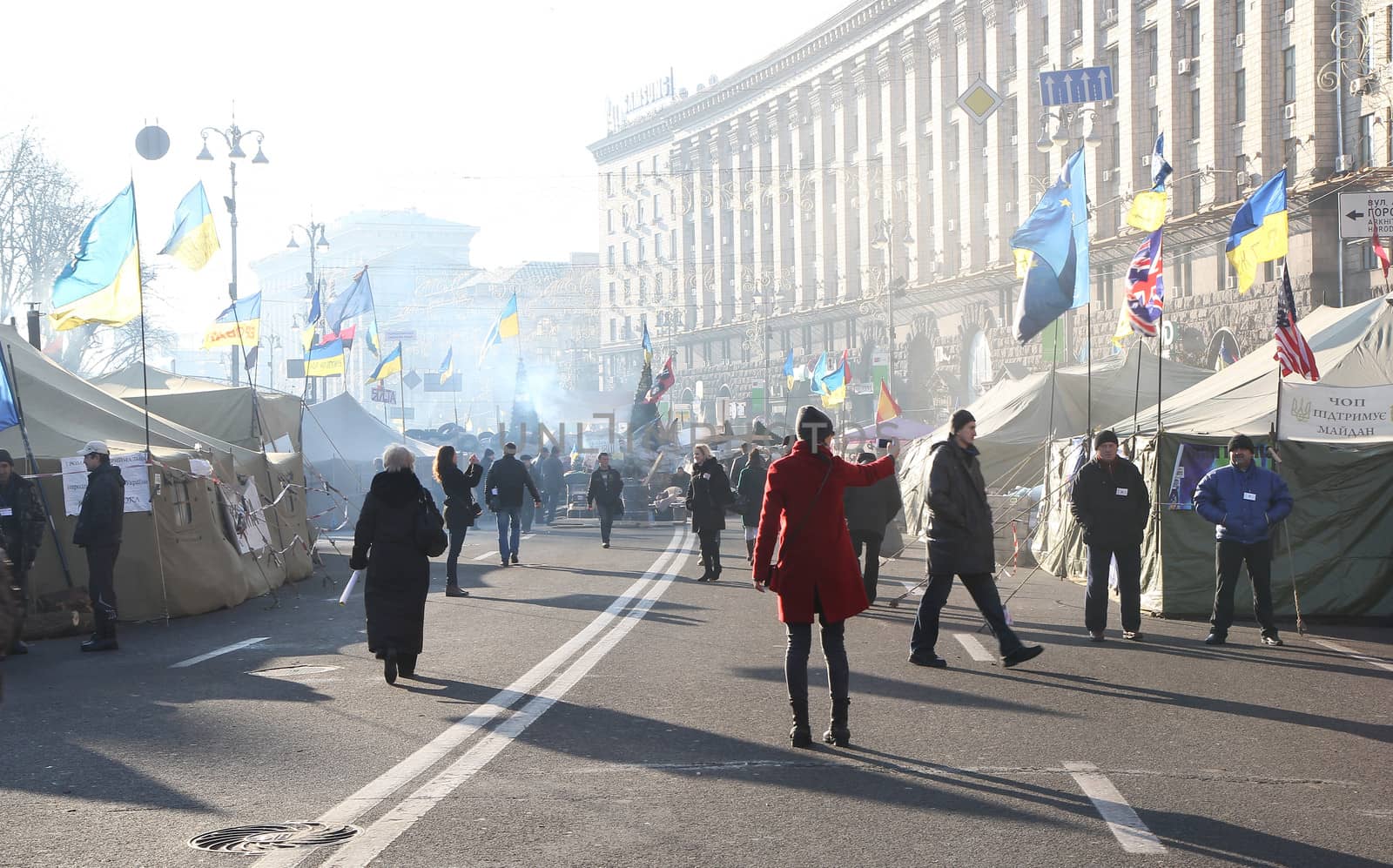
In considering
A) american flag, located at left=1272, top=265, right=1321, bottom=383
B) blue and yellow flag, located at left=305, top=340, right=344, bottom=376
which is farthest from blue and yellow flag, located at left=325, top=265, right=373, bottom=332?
american flag, located at left=1272, top=265, right=1321, bottom=383

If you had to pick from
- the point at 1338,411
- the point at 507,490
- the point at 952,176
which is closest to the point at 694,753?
the point at 1338,411

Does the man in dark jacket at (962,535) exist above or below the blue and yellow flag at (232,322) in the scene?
below

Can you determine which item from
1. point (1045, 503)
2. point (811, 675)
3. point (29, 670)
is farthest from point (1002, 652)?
point (1045, 503)

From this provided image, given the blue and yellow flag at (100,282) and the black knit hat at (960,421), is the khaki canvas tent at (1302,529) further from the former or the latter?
the blue and yellow flag at (100,282)

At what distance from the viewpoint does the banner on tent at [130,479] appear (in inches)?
631

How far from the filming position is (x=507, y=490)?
2200 cm

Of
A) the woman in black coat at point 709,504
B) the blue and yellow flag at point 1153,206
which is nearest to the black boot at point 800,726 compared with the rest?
the woman in black coat at point 709,504

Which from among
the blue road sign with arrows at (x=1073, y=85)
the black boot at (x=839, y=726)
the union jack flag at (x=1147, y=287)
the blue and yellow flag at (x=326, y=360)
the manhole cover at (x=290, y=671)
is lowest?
the manhole cover at (x=290, y=671)

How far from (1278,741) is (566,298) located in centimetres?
10829

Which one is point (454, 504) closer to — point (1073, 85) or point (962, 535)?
point (962, 535)

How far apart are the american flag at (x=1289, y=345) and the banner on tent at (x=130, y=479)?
37.3 feet

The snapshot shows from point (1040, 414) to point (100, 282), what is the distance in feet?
57.8

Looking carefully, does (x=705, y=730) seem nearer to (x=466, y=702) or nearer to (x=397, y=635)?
(x=466, y=702)

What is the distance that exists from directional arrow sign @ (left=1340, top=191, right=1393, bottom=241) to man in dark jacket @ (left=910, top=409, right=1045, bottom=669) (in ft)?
35.7
